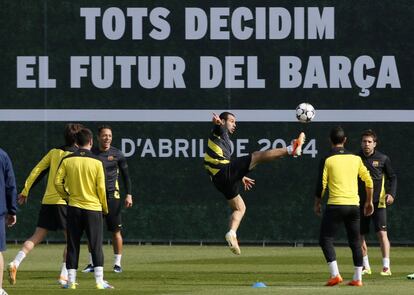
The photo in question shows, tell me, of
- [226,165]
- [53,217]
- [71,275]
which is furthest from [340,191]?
[53,217]

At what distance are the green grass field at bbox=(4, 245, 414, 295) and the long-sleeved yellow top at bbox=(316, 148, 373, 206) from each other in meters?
1.09

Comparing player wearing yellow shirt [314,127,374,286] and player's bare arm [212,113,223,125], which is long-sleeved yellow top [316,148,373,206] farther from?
player's bare arm [212,113,223,125]

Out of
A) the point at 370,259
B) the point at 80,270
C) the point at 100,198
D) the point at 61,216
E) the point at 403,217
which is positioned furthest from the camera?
the point at 403,217

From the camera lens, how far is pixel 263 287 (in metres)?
15.5

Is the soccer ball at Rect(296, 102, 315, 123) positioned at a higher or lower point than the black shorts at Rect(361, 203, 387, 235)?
higher

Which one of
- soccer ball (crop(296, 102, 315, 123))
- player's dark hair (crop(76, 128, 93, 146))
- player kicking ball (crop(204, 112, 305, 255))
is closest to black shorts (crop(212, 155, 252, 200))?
player kicking ball (crop(204, 112, 305, 255))

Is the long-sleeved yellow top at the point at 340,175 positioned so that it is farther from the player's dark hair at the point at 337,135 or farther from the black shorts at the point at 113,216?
the black shorts at the point at 113,216

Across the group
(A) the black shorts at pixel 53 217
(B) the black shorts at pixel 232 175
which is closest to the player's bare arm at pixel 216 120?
(B) the black shorts at pixel 232 175

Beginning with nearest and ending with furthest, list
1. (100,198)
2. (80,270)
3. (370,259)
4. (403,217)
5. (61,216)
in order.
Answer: (100,198) < (61,216) < (80,270) < (370,259) < (403,217)

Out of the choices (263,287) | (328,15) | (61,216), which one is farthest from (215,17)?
(263,287)

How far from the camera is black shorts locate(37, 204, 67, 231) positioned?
17141 mm

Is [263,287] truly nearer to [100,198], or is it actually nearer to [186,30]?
[100,198]

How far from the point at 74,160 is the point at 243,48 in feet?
32.0

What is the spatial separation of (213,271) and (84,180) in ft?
14.2
